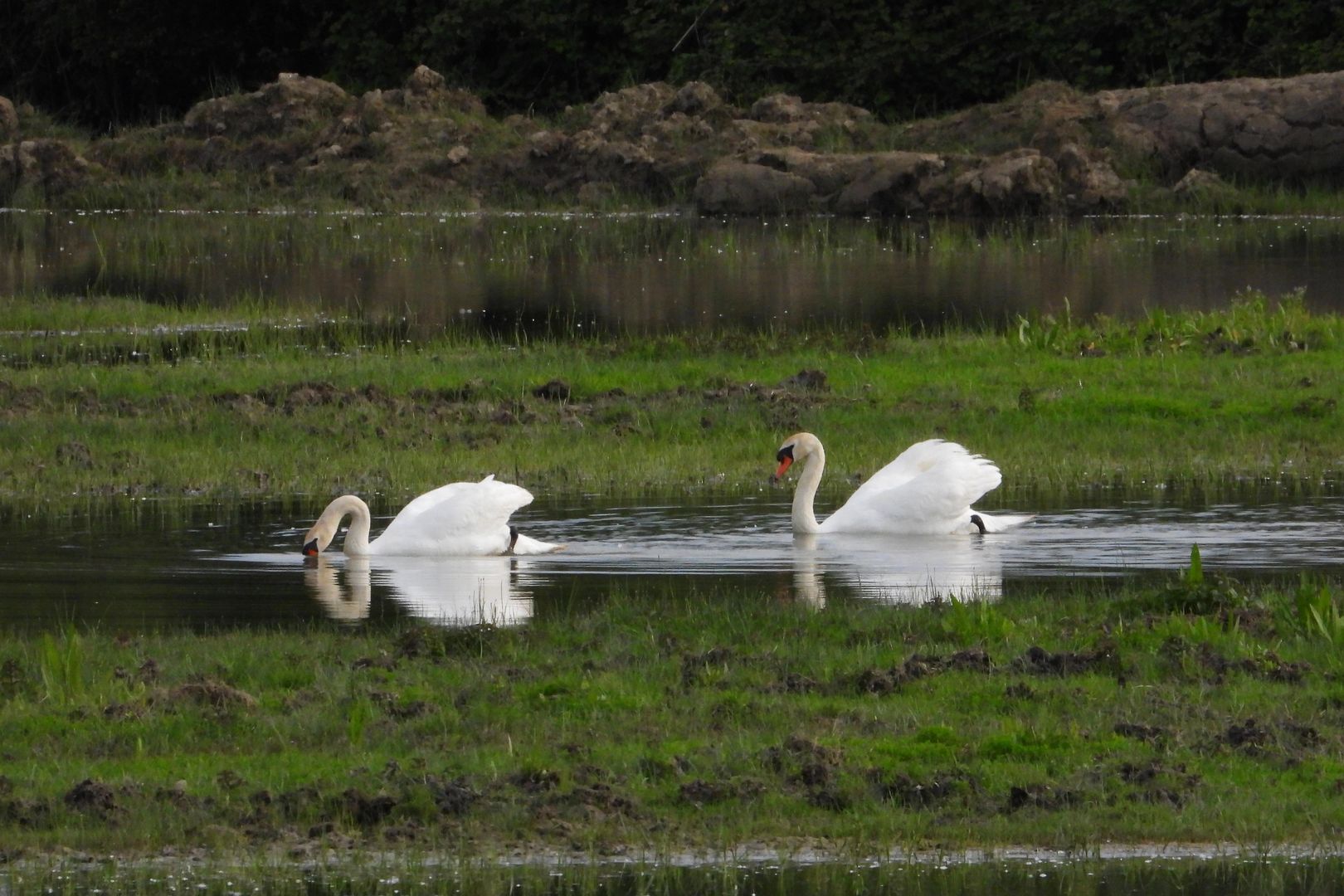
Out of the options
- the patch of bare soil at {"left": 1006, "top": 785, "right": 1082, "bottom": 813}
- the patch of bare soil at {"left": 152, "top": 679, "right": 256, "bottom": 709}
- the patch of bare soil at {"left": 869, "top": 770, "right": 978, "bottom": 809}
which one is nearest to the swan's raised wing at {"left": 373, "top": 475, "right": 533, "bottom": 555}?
the patch of bare soil at {"left": 152, "top": 679, "right": 256, "bottom": 709}

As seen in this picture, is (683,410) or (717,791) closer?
(717,791)

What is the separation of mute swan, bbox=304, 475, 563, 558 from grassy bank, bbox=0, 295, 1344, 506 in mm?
2328

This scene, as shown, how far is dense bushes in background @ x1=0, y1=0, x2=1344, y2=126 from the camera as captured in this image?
50.7 m

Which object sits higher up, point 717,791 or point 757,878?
point 717,791

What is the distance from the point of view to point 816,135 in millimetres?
48188

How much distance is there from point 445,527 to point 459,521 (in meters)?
0.11

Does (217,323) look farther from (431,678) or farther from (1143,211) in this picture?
(1143,211)

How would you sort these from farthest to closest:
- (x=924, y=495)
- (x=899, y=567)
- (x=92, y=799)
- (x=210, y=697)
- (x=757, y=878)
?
(x=924, y=495)
(x=899, y=567)
(x=210, y=697)
(x=92, y=799)
(x=757, y=878)

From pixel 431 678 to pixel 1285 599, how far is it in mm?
3953

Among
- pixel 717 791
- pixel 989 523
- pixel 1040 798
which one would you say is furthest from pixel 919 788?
pixel 989 523

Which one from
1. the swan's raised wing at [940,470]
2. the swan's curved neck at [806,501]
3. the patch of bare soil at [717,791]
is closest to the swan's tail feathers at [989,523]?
the swan's raised wing at [940,470]

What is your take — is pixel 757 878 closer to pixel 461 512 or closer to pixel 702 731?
pixel 702 731

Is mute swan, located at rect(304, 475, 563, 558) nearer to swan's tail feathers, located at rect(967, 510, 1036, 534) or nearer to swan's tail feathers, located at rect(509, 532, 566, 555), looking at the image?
swan's tail feathers, located at rect(509, 532, 566, 555)

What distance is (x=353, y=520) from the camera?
13.4 metres
